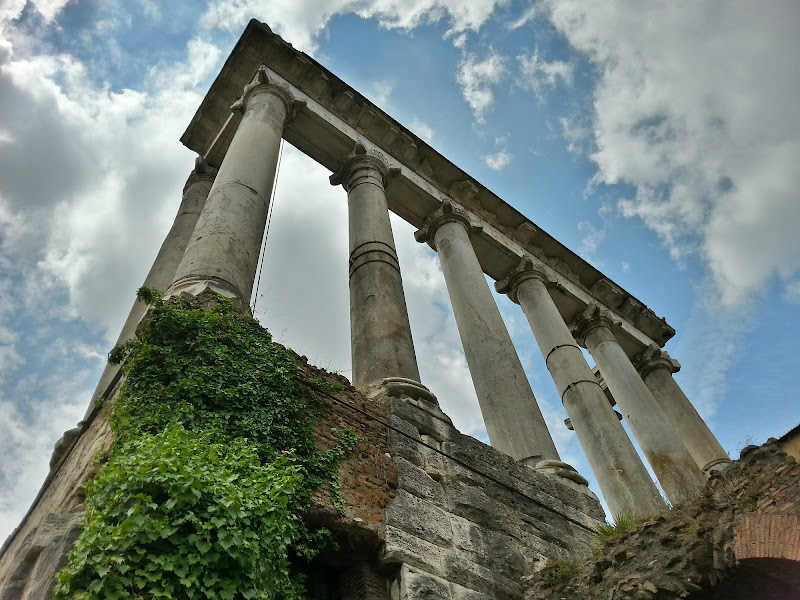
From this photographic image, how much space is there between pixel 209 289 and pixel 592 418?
9394 millimetres

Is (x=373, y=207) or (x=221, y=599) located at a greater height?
(x=373, y=207)

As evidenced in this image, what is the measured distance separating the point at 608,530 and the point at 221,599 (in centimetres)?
515

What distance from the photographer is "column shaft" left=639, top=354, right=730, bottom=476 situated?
53.6 feet

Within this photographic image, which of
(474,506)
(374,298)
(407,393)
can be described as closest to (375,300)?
(374,298)

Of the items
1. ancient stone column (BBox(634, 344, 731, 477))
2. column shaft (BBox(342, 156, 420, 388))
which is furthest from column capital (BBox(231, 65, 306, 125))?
ancient stone column (BBox(634, 344, 731, 477))

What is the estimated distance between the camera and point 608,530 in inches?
294

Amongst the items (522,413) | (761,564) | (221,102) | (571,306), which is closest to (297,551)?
(761,564)

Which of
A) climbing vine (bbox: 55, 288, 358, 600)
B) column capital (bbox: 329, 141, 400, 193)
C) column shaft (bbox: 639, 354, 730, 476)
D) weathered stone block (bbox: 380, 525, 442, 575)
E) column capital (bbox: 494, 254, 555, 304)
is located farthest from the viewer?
column capital (bbox: 494, 254, 555, 304)

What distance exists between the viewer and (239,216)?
902 cm

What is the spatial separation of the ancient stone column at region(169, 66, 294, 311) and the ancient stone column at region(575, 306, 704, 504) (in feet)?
30.6

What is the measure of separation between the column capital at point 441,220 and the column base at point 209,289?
28.6ft

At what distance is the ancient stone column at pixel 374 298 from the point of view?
346 inches

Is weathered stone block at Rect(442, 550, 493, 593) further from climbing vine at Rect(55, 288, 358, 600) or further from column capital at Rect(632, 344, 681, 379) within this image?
column capital at Rect(632, 344, 681, 379)

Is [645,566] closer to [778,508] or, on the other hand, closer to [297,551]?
[778,508]
